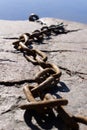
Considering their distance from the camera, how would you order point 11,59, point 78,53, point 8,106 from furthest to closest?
point 78,53
point 11,59
point 8,106

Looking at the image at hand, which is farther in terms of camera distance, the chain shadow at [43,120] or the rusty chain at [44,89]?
the chain shadow at [43,120]

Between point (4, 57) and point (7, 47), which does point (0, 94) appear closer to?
point (4, 57)

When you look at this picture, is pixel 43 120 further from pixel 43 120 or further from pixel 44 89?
pixel 44 89

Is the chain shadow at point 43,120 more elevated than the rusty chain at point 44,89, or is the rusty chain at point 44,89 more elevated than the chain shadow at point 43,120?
the rusty chain at point 44,89

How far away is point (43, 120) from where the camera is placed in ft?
5.18

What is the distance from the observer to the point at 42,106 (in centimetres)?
147

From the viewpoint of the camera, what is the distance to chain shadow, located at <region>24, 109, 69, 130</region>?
5.04 feet

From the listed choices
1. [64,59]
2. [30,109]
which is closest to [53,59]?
[64,59]

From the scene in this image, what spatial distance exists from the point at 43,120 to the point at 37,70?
81 cm

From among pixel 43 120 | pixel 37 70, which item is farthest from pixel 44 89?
pixel 37 70

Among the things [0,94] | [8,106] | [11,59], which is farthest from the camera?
[11,59]

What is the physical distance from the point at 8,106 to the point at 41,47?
1452 millimetres

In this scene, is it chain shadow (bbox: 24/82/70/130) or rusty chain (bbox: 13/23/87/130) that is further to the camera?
chain shadow (bbox: 24/82/70/130)

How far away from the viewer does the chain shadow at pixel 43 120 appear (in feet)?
5.04
